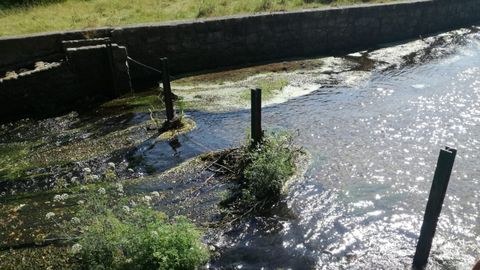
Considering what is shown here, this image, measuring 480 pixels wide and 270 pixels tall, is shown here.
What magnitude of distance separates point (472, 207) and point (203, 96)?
6.65 meters

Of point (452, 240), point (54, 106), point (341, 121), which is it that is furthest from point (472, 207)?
point (54, 106)

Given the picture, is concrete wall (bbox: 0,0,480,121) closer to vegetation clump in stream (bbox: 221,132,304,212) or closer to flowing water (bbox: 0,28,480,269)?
flowing water (bbox: 0,28,480,269)

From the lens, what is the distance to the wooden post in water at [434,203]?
4.61 metres

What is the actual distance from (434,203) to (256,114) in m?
3.08

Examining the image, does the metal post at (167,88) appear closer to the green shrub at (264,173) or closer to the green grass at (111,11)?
the green shrub at (264,173)

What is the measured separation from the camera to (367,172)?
7.34 m

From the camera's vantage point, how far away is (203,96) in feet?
36.0

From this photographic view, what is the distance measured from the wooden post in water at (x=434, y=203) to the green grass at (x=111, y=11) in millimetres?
10187

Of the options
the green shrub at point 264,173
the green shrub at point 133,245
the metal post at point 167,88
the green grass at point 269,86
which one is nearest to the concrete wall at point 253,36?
the green grass at point 269,86

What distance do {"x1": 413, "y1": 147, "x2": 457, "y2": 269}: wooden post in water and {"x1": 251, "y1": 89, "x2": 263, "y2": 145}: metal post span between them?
9.73 ft

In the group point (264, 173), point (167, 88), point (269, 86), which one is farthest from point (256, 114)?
point (269, 86)

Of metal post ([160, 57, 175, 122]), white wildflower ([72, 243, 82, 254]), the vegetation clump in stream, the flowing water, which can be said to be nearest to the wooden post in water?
the flowing water

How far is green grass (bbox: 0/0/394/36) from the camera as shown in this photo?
12.7 metres

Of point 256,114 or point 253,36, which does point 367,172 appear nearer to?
point 256,114
